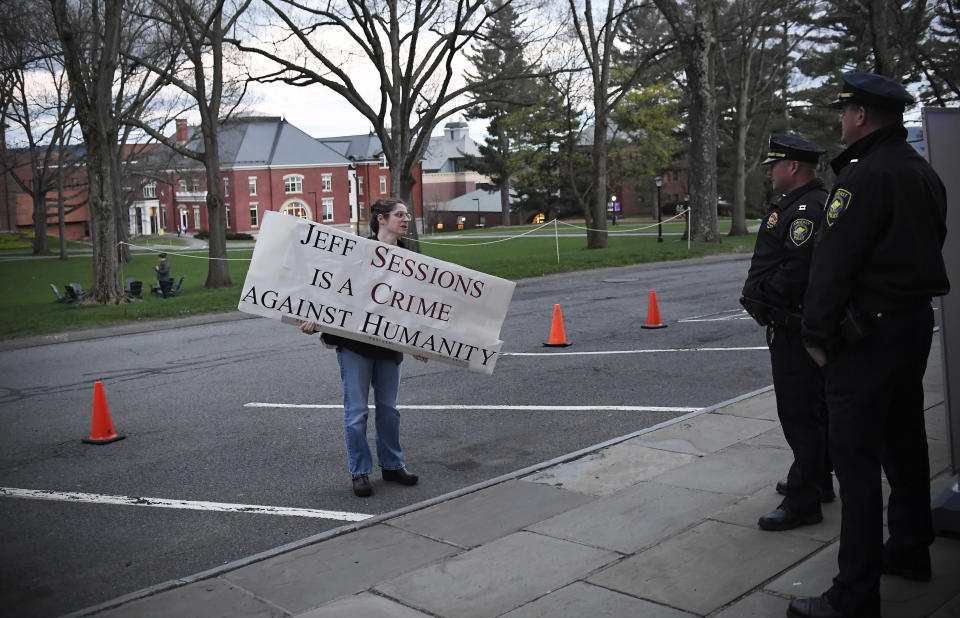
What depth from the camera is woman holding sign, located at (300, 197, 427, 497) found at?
20.9 ft

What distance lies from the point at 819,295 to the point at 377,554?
9.57 feet

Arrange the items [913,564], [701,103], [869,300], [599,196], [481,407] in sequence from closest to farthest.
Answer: [869,300] < [913,564] < [481,407] < [701,103] < [599,196]

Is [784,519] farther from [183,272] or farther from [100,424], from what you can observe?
[183,272]

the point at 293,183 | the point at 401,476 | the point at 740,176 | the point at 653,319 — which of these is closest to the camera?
the point at 401,476

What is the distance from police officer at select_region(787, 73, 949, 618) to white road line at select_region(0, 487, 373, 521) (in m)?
3.24

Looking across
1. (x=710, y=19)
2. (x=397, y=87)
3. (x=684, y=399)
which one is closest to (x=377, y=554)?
(x=684, y=399)

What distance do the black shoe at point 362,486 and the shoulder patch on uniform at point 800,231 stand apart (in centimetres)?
341

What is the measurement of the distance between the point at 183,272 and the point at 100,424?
34.7m

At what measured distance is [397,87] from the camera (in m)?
30.2

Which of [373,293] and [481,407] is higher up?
[373,293]

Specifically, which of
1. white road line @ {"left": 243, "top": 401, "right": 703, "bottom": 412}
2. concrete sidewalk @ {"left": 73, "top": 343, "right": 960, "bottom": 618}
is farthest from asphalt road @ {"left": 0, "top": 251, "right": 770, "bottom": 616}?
concrete sidewalk @ {"left": 73, "top": 343, "right": 960, "bottom": 618}

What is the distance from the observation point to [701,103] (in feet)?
114

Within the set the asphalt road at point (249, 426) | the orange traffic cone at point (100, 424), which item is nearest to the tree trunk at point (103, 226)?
the asphalt road at point (249, 426)

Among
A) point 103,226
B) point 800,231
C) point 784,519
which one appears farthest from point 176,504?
point 103,226
